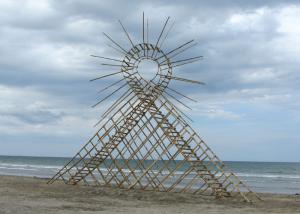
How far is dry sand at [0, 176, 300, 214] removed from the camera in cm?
1157

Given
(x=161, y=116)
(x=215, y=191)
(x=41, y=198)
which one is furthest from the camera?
(x=161, y=116)

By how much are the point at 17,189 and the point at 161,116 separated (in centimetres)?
529

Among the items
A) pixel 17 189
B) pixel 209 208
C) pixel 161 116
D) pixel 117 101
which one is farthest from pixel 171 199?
pixel 17 189

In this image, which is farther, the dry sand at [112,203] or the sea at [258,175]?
the sea at [258,175]

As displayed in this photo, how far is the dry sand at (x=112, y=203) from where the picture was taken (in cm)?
1157

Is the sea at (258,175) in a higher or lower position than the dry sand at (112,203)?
lower

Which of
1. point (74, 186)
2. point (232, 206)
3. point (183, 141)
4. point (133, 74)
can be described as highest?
point (133, 74)

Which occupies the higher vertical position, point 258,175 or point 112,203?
point 112,203

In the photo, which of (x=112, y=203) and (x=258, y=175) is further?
(x=258, y=175)

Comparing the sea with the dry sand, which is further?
the sea

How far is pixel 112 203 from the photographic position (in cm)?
1307

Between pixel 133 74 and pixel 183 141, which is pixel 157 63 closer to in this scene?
pixel 133 74

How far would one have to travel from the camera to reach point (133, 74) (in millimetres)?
16656

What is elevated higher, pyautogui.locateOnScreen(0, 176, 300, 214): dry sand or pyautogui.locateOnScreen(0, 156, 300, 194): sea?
pyautogui.locateOnScreen(0, 176, 300, 214): dry sand
